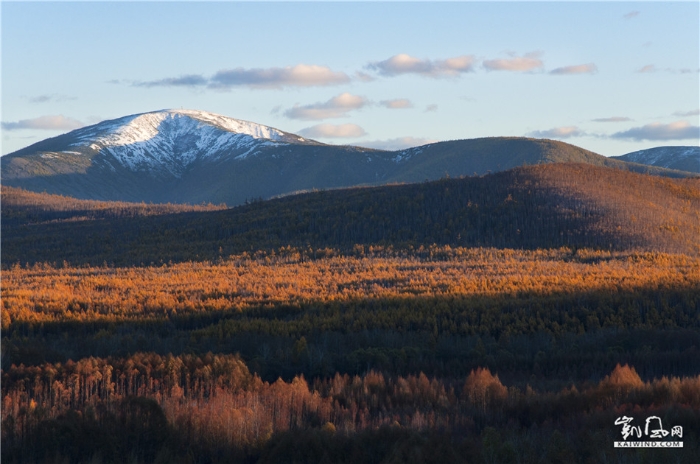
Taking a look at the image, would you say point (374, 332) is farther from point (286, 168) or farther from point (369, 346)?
point (286, 168)

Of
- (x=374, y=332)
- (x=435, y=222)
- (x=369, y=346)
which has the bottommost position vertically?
(x=369, y=346)

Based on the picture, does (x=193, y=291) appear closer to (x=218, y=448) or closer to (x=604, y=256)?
(x=218, y=448)

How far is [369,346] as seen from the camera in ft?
62.8

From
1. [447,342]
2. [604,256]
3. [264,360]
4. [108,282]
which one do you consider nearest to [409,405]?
[264,360]

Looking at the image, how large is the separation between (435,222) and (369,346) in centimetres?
3592

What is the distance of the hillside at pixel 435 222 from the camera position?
4969 cm

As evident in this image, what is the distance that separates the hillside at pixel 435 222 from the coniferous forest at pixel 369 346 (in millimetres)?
429

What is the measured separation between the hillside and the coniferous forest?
16.9 inches

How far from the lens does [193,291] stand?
1132 inches

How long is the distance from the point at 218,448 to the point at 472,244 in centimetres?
3956

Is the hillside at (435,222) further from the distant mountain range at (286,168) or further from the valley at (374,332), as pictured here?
the distant mountain range at (286,168)

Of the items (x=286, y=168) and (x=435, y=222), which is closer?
(x=435, y=222)

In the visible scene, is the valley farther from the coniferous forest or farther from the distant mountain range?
the distant mountain range

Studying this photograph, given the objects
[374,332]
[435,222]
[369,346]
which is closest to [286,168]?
[435,222]
